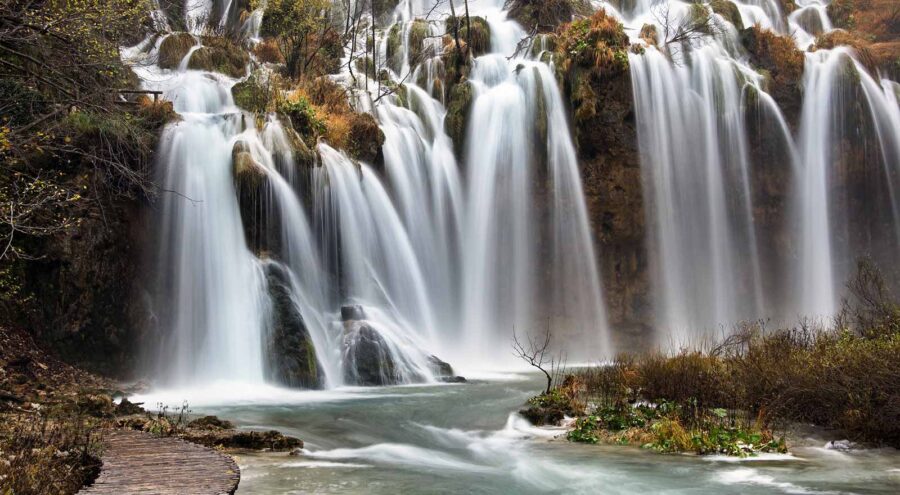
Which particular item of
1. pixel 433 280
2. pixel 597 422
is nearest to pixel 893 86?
pixel 433 280

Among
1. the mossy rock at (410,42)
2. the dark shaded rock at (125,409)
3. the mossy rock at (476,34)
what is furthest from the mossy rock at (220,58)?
the dark shaded rock at (125,409)

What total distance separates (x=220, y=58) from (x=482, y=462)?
19.7 metres

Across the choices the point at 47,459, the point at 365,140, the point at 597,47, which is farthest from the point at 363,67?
the point at 47,459

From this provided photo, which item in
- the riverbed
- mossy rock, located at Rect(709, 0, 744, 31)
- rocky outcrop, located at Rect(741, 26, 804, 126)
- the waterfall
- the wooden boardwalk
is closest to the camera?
the wooden boardwalk

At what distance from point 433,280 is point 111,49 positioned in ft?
39.6

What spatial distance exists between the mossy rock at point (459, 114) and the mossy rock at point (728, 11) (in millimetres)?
11543

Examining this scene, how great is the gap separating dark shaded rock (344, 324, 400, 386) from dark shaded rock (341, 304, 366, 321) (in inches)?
20.2

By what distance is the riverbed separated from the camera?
748 centimetres

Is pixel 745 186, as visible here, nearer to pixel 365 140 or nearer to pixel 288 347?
pixel 365 140

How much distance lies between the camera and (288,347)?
50.1ft

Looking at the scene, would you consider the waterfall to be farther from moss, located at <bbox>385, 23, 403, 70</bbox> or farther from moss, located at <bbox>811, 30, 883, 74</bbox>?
moss, located at <bbox>385, 23, 403, 70</bbox>

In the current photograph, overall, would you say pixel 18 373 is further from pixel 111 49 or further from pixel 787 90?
pixel 787 90

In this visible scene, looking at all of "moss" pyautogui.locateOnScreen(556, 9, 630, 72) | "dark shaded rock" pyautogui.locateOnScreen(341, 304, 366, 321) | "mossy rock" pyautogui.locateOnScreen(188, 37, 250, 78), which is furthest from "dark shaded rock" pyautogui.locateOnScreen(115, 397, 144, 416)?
"moss" pyautogui.locateOnScreen(556, 9, 630, 72)

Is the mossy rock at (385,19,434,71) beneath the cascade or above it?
above
